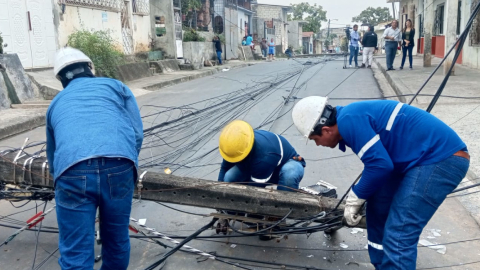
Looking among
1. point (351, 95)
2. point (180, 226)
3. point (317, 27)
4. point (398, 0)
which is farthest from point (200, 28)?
point (317, 27)

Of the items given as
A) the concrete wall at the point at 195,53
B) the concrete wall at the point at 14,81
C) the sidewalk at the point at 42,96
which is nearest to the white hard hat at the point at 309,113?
the sidewalk at the point at 42,96

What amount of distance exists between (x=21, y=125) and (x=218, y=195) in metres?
6.84

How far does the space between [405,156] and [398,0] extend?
31.3 metres

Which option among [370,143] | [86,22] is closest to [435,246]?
[370,143]

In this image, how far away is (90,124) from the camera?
2693 mm

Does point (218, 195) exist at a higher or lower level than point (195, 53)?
lower

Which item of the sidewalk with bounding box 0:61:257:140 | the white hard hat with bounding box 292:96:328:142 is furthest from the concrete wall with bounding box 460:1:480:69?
the white hard hat with bounding box 292:96:328:142

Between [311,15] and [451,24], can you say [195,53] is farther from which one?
[311,15]

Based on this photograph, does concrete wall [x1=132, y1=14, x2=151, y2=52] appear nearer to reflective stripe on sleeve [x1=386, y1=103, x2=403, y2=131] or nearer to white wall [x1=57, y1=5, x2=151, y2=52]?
white wall [x1=57, y1=5, x2=151, y2=52]

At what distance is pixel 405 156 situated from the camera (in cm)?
279

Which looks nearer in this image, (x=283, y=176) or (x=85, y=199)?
(x=85, y=199)

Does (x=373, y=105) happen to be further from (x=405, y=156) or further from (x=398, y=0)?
(x=398, y=0)

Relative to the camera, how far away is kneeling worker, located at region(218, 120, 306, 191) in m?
3.94

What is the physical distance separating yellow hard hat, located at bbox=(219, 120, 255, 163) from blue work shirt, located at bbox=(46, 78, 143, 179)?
1.08 metres
